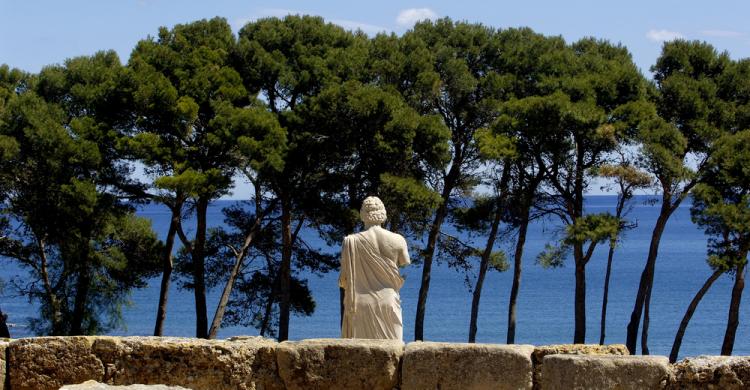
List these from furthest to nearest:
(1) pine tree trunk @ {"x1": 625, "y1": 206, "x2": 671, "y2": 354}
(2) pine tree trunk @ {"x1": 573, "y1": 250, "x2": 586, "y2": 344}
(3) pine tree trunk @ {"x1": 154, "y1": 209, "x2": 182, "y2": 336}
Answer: (2) pine tree trunk @ {"x1": 573, "y1": 250, "x2": 586, "y2": 344}, (1) pine tree trunk @ {"x1": 625, "y1": 206, "x2": 671, "y2": 354}, (3) pine tree trunk @ {"x1": 154, "y1": 209, "x2": 182, "y2": 336}

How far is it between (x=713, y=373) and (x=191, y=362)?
3.57 m

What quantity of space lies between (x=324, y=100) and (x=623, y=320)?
28505mm

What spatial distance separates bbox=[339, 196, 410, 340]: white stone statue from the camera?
1105 cm

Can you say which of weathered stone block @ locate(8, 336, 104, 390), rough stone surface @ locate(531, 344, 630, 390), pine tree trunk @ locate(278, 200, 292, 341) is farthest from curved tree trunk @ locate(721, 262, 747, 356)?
weathered stone block @ locate(8, 336, 104, 390)

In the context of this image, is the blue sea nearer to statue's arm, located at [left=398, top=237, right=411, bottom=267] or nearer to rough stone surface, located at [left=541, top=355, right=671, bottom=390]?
statue's arm, located at [left=398, top=237, right=411, bottom=267]

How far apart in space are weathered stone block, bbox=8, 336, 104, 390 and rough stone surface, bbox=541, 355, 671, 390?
11.1 ft

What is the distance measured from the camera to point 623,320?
52.7 metres

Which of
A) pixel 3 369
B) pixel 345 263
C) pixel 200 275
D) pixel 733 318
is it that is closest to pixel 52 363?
pixel 3 369

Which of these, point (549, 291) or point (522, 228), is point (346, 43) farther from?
point (549, 291)

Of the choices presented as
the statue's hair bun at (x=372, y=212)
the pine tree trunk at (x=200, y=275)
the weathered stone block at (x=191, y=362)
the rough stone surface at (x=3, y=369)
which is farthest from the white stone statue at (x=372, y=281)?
the pine tree trunk at (x=200, y=275)

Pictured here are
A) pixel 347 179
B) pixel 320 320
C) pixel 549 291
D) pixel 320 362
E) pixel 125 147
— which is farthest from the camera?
pixel 549 291

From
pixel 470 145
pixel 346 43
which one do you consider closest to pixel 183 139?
pixel 346 43

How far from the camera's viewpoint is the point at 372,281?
36.5 ft

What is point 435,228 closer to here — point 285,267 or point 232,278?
point 285,267
